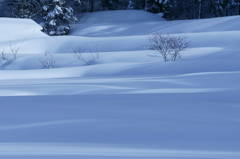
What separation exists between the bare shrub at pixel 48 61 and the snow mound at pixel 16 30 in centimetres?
598

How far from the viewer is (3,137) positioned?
3340 mm

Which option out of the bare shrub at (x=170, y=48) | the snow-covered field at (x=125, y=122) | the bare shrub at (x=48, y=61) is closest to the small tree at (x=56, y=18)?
the bare shrub at (x=48, y=61)

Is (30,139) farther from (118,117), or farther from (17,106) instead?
(17,106)

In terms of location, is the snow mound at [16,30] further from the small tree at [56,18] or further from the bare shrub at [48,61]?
the small tree at [56,18]

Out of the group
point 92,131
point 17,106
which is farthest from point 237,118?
point 17,106

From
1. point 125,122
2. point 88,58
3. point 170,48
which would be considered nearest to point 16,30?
point 88,58

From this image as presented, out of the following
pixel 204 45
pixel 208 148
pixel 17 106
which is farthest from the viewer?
pixel 204 45

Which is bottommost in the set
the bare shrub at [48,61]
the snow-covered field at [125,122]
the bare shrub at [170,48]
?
the bare shrub at [48,61]

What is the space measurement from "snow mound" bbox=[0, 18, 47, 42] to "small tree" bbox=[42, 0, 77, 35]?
716 centimetres

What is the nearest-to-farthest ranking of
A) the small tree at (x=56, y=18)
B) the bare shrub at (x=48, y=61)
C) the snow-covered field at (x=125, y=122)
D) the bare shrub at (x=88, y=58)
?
the snow-covered field at (x=125, y=122)
the bare shrub at (x=48, y=61)
the bare shrub at (x=88, y=58)
the small tree at (x=56, y=18)

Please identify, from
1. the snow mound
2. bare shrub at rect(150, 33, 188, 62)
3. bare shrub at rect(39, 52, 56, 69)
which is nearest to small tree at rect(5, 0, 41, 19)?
the snow mound

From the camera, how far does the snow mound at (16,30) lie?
24.2 metres

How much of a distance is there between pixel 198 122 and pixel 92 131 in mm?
965

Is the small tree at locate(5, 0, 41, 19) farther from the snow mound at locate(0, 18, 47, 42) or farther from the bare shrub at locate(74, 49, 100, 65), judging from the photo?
the bare shrub at locate(74, 49, 100, 65)
